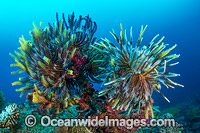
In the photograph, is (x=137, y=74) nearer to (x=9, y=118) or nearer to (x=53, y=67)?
(x=53, y=67)

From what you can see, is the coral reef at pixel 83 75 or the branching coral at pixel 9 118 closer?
the coral reef at pixel 83 75

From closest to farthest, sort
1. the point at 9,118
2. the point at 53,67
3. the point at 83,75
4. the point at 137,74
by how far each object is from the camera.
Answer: the point at 137,74 → the point at 53,67 → the point at 83,75 → the point at 9,118

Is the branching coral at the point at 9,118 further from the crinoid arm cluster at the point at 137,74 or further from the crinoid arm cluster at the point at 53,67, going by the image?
the crinoid arm cluster at the point at 137,74

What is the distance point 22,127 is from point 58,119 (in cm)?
117

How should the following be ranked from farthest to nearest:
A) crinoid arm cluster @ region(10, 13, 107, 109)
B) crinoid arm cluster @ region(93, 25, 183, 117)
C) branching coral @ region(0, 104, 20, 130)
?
branching coral @ region(0, 104, 20, 130)
crinoid arm cluster @ region(10, 13, 107, 109)
crinoid arm cluster @ region(93, 25, 183, 117)

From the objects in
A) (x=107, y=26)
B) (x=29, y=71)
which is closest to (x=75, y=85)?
(x=29, y=71)

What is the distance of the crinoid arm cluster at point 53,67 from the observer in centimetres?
369

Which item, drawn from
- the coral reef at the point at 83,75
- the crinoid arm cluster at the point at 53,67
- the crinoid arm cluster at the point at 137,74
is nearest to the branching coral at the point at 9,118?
the coral reef at the point at 83,75

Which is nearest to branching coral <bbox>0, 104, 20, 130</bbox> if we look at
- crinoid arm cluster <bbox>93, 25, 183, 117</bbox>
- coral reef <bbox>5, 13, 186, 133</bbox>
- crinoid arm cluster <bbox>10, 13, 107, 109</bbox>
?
coral reef <bbox>5, 13, 186, 133</bbox>

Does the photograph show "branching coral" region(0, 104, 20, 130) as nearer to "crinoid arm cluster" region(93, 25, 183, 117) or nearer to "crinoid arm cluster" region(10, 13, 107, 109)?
"crinoid arm cluster" region(10, 13, 107, 109)

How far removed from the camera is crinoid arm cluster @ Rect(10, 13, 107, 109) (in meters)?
3.69

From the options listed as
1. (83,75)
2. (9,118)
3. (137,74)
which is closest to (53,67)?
(83,75)

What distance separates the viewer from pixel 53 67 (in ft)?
12.1

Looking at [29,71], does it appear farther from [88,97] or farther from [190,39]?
[190,39]
